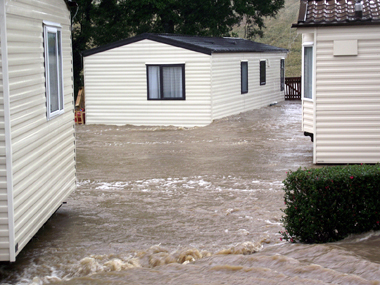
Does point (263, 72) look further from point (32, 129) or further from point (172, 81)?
point (32, 129)

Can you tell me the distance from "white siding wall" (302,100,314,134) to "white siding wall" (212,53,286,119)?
6869 mm

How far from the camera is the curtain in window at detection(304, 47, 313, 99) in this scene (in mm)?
11823

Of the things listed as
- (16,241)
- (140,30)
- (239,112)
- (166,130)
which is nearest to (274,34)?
(140,30)

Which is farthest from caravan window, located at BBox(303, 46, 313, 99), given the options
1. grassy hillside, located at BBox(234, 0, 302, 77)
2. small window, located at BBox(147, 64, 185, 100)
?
grassy hillside, located at BBox(234, 0, 302, 77)

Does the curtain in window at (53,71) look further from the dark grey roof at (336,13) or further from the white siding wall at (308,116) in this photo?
the white siding wall at (308,116)

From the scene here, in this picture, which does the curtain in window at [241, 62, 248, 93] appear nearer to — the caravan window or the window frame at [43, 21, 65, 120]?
the caravan window

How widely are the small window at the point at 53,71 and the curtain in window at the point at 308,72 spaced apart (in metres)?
6.18

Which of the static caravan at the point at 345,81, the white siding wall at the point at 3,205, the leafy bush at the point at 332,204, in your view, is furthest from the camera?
the static caravan at the point at 345,81

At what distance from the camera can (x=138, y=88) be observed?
19.0 metres

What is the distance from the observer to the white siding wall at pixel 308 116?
1161 centimetres

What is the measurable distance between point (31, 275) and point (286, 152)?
340 inches

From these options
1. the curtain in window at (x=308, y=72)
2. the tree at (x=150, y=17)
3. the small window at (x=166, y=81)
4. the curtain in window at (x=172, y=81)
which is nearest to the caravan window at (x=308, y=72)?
the curtain in window at (x=308, y=72)

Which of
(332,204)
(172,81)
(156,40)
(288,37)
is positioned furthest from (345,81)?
(288,37)

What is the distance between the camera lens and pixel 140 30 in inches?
1179
